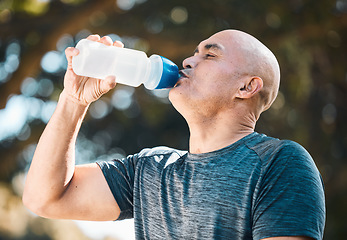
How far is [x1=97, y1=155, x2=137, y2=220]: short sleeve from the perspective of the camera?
2.00 metres

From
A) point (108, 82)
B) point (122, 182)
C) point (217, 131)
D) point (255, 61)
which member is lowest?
point (122, 182)

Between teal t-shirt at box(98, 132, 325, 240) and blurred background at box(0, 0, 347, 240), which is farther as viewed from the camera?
blurred background at box(0, 0, 347, 240)

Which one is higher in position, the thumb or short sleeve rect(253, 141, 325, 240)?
the thumb

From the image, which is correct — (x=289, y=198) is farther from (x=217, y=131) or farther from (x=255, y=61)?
(x=255, y=61)

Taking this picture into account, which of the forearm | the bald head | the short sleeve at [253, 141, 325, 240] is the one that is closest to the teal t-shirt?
the short sleeve at [253, 141, 325, 240]

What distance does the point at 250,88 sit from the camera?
1.96 m

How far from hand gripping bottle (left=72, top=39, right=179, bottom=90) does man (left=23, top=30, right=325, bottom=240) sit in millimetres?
43

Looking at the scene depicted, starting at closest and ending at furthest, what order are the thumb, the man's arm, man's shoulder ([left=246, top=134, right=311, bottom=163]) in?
man's shoulder ([left=246, top=134, right=311, bottom=163]) < the thumb < the man's arm

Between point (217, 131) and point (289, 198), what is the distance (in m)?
0.48

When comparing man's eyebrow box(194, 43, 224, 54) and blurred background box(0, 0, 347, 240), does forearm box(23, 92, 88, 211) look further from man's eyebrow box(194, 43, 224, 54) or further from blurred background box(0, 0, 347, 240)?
blurred background box(0, 0, 347, 240)

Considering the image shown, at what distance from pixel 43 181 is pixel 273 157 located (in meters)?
0.90

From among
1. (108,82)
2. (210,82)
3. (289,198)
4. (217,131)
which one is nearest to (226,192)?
(289,198)

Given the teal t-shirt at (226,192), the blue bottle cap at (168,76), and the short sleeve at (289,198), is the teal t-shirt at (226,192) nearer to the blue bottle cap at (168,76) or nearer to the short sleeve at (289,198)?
the short sleeve at (289,198)

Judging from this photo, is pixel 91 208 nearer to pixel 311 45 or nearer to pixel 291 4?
pixel 291 4
